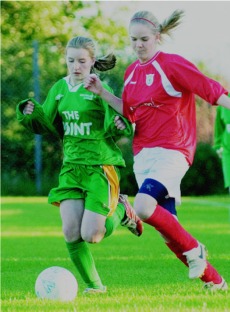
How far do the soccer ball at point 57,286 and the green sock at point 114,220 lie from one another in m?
0.50

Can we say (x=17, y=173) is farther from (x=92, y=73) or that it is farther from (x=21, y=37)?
(x=92, y=73)

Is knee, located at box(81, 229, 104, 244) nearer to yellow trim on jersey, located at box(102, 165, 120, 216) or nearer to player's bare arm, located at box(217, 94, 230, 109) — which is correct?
yellow trim on jersey, located at box(102, 165, 120, 216)

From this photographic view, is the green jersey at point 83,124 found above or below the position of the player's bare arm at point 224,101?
below

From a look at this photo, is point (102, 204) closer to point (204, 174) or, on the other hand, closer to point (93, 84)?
point (93, 84)

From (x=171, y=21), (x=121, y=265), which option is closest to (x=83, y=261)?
(x=171, y=21)

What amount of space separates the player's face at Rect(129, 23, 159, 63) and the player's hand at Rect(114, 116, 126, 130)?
1.60 ft

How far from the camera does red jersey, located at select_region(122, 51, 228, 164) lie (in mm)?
6352

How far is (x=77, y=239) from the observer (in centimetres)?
667

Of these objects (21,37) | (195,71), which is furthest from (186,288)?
(21,37)

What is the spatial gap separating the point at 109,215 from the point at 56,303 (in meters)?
1.01

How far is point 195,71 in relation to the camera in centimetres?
634

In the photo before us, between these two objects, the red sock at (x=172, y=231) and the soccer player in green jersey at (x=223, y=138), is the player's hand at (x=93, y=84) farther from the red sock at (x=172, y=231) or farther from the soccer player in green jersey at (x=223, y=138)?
the soccer player in green jersey at (x=223, y=138)

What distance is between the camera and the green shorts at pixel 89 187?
6.65m

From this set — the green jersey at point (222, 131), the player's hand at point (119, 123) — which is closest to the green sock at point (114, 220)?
the player's hand at point (119, 123)
